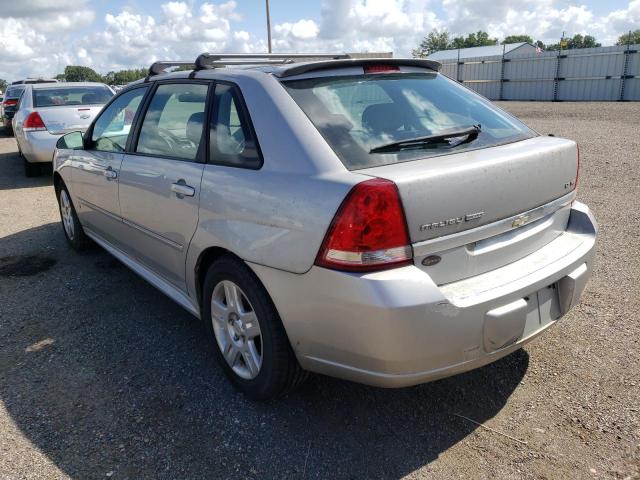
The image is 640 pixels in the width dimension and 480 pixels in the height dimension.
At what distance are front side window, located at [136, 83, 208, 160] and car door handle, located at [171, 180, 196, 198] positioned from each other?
16 centimetres

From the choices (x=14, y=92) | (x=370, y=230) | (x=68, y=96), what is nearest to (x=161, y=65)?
(x=370, y=230)

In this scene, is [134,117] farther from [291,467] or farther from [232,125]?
[291,467]

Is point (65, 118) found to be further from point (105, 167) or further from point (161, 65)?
point (161, 65)

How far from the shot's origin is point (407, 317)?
2.10 metres

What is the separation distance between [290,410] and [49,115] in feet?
27.8

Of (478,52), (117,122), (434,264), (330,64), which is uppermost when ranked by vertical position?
(478,52)

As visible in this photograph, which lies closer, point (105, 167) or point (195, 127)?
point (195, 127)

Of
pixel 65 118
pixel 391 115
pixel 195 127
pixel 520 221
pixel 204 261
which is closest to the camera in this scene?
pixel 520 221

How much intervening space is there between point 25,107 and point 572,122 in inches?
530

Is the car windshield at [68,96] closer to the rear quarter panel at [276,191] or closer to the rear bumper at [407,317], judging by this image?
the rear quarter panel at [276,191]

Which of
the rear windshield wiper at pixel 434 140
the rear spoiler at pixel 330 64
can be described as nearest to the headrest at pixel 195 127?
the rear spoiler at pixel 330 64

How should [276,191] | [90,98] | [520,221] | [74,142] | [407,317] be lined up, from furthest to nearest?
[90,98] < [74,142] < [520,221] < [276,191] < [407,317]

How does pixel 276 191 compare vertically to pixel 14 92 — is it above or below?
below

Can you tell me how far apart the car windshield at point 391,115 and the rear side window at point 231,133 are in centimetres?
29
